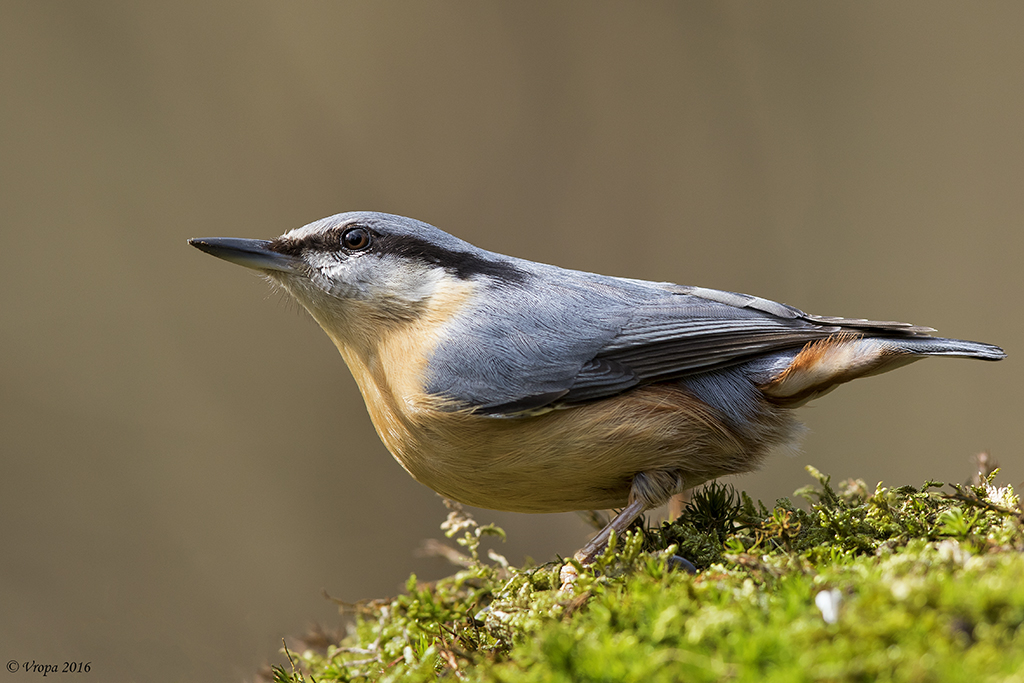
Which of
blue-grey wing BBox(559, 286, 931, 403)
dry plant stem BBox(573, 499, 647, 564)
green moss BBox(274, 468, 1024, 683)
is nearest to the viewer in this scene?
green moss BBox(274, 468, 1024, 683)

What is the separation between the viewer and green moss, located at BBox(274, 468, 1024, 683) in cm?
112

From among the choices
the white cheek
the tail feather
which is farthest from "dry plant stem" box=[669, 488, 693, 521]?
the white cheek

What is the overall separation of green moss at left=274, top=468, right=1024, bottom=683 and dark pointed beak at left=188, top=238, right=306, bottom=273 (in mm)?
1176

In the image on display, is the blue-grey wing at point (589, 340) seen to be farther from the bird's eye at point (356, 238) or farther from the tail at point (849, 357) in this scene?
the bird's eye at point (356, 238)

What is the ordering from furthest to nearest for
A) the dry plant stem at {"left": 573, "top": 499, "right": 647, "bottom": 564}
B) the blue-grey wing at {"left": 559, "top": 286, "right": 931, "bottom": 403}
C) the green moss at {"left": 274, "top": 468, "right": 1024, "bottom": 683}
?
the blue-grey wing at {"left": 559, "top": 286, "right": 931, "bottom": 403} → the dry plant stem at {"left": 573, "top": 499, "right": 647, "bottom": 564} → the green moss at {"left": 274, "top": 468, "right": 1024, "bottom": 683}

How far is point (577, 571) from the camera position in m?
2.03

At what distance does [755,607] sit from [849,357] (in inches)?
52.0

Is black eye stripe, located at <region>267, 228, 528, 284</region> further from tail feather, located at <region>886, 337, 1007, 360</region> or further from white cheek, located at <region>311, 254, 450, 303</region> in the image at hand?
tail feather, located at <region>886, 337, 1007, 360</region>

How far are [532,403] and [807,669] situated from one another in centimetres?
136

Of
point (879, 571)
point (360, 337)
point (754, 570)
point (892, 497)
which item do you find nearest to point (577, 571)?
point (754, 570)

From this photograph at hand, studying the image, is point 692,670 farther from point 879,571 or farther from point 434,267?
point 434,267

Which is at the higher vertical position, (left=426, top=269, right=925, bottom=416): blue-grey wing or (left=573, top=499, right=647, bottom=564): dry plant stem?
(left=426, top=269, right=925, bottom=416): blue-grey wing

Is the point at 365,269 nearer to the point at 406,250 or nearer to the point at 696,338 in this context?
the point at 406,250
